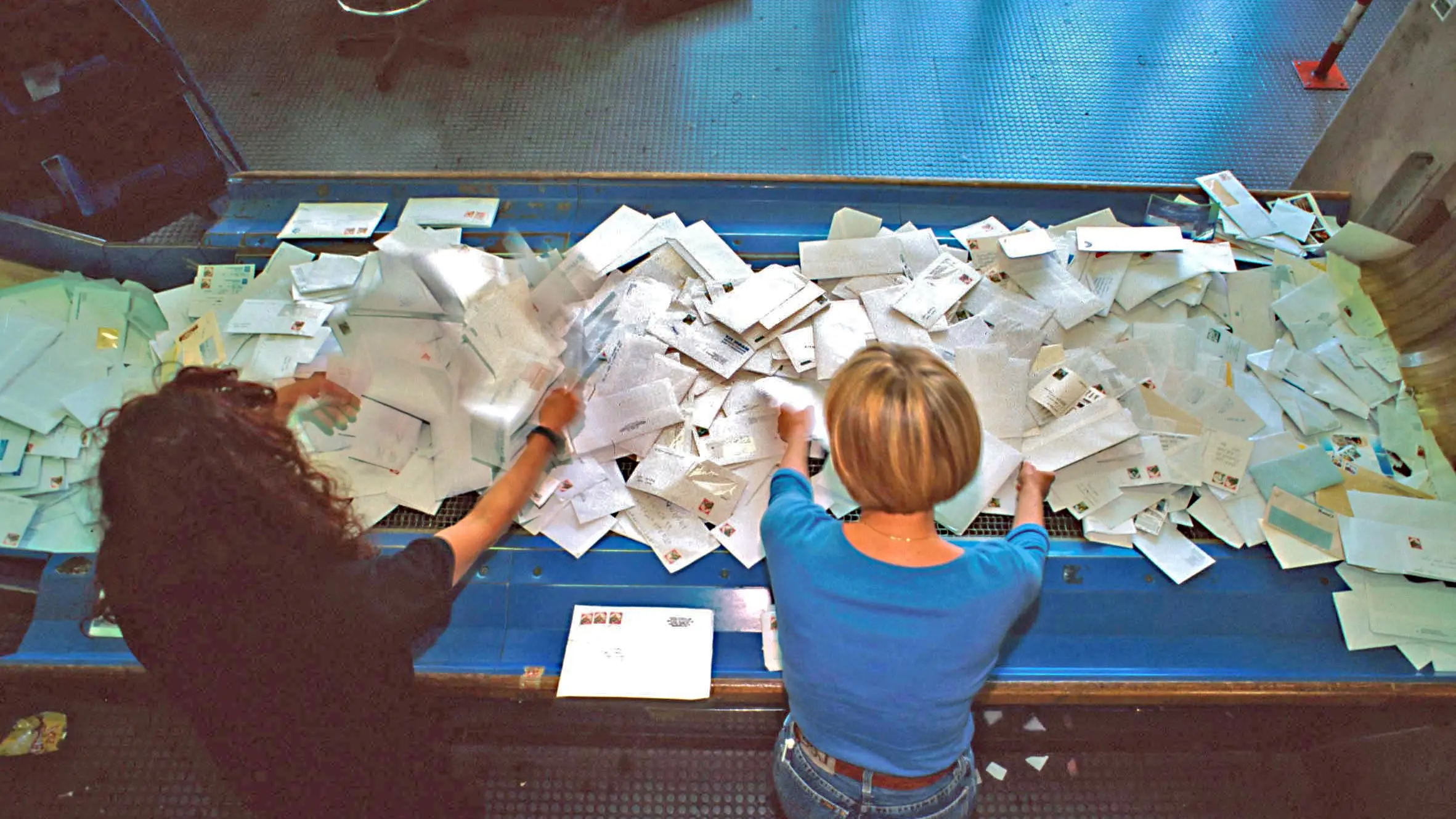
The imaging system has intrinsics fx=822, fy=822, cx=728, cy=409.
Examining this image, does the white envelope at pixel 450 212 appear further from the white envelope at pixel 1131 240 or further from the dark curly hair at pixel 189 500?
the white envelope at pixel 1131 240

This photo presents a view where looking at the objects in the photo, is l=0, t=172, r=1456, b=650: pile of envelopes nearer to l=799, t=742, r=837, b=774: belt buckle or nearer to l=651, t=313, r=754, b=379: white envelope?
l=651, t=313, r=754, b=379: white envelope

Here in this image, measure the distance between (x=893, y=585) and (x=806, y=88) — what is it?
7.96 ft

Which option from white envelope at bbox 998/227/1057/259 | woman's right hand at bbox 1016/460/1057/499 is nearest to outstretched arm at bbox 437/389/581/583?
A: woman's right hand at bbox 1016/460/1057/499

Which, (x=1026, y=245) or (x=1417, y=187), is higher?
(x=1417, y=187)

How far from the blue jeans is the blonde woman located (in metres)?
0.02

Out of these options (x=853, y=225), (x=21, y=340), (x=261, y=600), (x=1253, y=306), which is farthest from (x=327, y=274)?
(x=1253, y=306)

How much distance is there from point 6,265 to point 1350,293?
10.8 feet

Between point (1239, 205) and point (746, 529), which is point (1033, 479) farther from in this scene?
point (1239, 205)

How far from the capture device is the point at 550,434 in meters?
1.56

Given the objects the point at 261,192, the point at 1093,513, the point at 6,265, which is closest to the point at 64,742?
the point at 6,265

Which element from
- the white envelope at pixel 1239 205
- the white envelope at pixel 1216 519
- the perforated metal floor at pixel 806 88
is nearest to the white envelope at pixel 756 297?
the perforated metal floor at pixel 806 88

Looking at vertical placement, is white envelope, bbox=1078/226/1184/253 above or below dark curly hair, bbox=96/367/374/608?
below

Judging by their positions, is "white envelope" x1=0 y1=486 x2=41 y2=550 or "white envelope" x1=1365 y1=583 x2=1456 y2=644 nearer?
"white envelope" x1=1365 y1=583 x2=1456 y2=644

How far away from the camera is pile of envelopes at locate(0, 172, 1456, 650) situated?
5.60 feet
